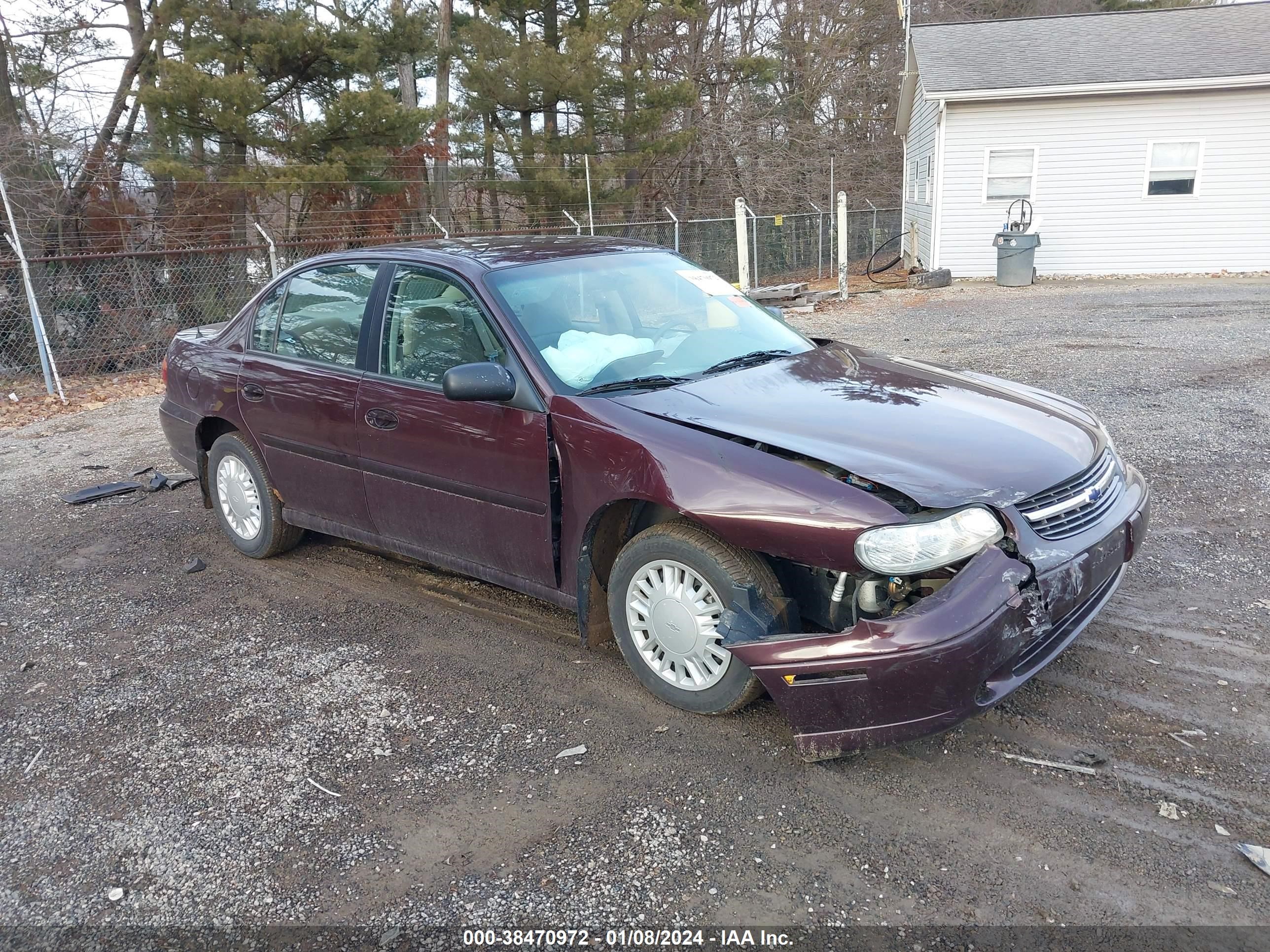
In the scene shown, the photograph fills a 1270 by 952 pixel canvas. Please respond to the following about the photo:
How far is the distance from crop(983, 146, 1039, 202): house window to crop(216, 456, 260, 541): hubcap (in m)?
17.0

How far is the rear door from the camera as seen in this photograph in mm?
4363

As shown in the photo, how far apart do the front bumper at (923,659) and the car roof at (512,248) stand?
2152mm

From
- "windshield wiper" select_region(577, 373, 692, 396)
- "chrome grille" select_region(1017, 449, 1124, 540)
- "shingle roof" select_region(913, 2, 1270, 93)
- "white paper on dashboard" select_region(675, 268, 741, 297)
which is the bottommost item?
"chrome grille" select_region(1017, 449, 1124, 540)

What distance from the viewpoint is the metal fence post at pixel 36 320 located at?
9.91m

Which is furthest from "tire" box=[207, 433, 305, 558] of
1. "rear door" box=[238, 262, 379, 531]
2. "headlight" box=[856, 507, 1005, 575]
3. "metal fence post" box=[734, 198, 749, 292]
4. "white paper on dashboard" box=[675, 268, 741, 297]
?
"metal fence post" box=[734, 198, 749, 292]

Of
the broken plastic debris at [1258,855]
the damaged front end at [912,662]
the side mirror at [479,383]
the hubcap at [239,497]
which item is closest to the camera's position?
the broken plastic debris at [1258,855]

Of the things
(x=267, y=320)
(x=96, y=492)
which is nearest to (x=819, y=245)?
(x=96, y=492)

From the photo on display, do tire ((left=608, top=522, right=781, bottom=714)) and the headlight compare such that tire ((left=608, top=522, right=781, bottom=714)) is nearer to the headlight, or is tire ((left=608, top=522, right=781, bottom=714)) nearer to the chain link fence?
the headlight

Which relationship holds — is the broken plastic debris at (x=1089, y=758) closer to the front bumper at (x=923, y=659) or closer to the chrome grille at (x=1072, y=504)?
the front bumper at (x=923, y=659)

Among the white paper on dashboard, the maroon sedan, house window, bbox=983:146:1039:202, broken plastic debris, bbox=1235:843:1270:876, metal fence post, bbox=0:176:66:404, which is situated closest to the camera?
broken plastic debris, bbox=1235:843:1270:876

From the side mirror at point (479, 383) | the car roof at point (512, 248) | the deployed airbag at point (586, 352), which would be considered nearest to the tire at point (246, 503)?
the car roof at point (512, 248)

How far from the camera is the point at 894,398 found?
11.8ft

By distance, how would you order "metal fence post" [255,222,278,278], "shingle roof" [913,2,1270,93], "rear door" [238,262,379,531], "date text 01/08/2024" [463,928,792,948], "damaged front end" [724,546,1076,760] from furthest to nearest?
"shingle roof" [913,2,1270,93], "metal fence post" [255,222,278,278], "rear door" [238,262,379,531], "damaged front end" [724,546,1076,760], "date text 01/08/2024" [463,928,792,948]

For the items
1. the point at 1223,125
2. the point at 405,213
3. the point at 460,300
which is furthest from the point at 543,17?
the point at 460,300
